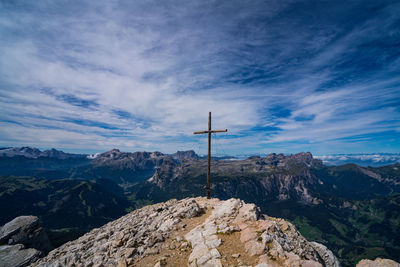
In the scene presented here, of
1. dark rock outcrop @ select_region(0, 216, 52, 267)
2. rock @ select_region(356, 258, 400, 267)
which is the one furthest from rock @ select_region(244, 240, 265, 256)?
dark rock outcrop @ select_region(0, 216, 52, 267)

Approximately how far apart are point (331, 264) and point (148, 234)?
19.1 m

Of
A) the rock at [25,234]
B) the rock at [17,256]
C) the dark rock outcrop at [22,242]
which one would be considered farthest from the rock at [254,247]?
the rock at [25,234]

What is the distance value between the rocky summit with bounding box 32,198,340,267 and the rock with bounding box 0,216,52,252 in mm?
29510

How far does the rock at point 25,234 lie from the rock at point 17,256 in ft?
22.2

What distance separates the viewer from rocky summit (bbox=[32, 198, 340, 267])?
1396cm

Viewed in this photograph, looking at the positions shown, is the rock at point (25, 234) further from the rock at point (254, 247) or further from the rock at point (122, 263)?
the rock at point (254, 247)

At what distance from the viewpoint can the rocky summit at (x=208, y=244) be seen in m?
14.0

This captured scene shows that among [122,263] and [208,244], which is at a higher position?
[208,244]

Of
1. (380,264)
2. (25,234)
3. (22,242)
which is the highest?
(380,264)

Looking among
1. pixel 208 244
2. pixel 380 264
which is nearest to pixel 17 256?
pixel 208 244

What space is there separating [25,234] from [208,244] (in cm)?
5306

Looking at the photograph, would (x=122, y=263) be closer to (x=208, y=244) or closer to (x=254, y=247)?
(x=208, y=244)

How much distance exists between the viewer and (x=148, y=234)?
19.7 metres

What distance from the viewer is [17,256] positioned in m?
31.7
